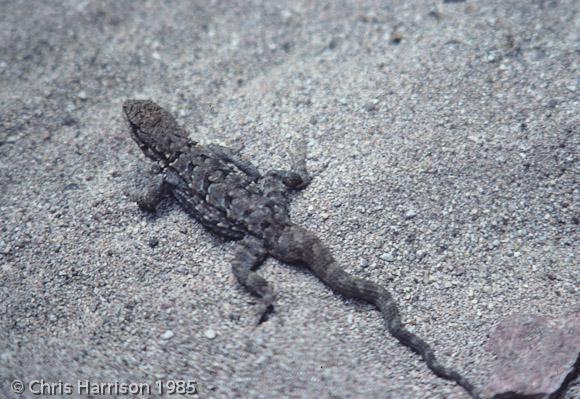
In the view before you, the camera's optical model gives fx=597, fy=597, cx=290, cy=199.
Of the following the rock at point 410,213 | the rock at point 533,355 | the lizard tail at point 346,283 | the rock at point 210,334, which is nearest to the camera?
the rock at point 533,355

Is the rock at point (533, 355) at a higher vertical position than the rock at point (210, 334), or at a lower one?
higher

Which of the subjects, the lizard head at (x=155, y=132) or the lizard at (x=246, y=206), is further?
the lizard head at (x=155, y=132)

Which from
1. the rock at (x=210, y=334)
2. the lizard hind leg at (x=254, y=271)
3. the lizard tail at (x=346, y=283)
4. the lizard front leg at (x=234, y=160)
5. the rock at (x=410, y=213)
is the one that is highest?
the rock at (x=410, y=213)

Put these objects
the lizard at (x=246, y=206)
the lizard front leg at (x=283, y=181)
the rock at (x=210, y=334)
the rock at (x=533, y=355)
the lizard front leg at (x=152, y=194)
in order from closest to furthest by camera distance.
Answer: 1. the rock at (x=533, y=355)
2. the rock at (x=210, y=334)
3. the lizard at (x=246, y=206)
4. the lizard front leg at (x=283, y=181)
5. the lizard front leg at (x=152, y=194)

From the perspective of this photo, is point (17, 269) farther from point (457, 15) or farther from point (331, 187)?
point (457, 15)

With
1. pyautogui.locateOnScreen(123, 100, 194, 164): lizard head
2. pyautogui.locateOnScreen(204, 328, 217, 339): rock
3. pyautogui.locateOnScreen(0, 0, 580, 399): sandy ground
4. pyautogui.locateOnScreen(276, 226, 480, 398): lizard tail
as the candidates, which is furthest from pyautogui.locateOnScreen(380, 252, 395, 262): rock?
pyautogui.locateOnScreen(123, 100, 194, 164): lizard head

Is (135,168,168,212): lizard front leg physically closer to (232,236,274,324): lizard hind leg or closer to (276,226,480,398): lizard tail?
(232,236,274,324): lizard hind leg

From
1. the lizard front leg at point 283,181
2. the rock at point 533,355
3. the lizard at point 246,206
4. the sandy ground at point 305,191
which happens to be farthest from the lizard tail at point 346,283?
the lizard front leg at point 283,181

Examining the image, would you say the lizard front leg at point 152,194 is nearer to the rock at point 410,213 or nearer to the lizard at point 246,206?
Answer: the lizard at point 246,206

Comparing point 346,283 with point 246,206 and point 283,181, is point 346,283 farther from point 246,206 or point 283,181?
point 283,181
